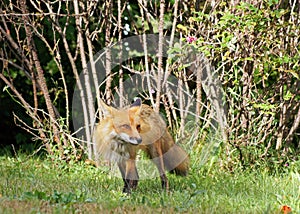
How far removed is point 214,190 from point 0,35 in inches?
136

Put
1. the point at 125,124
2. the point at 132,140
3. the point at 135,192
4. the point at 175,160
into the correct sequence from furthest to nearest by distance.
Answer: the point at 175,160 < the point at 135,192 < the point at 125,124 < the point at 132,140

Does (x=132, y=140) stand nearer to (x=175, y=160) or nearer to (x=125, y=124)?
(x=125, y=124)

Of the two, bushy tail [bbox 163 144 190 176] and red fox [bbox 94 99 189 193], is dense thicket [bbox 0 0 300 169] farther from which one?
red fox [bbox 94 99 189 193]

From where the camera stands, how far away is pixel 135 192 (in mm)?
5211

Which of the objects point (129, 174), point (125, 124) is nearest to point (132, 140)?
point (125, 124)

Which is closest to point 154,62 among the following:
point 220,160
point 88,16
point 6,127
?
point 88,16

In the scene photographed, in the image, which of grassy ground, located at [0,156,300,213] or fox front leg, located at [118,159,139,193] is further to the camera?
fox front leg, located at [118,159,139,193]

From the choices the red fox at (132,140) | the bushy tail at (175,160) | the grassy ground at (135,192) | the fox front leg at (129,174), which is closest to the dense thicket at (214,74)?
the grassy ground at (135,192)

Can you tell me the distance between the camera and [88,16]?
688cm

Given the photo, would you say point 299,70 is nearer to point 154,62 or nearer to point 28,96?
point 154,62

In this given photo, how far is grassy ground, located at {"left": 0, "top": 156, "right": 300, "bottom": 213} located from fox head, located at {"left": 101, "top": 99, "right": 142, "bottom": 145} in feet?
1.63

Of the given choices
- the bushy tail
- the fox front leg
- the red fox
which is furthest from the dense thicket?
the fox front leg

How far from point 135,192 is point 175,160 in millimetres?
696

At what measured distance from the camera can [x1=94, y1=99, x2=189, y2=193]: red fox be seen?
199 inches
